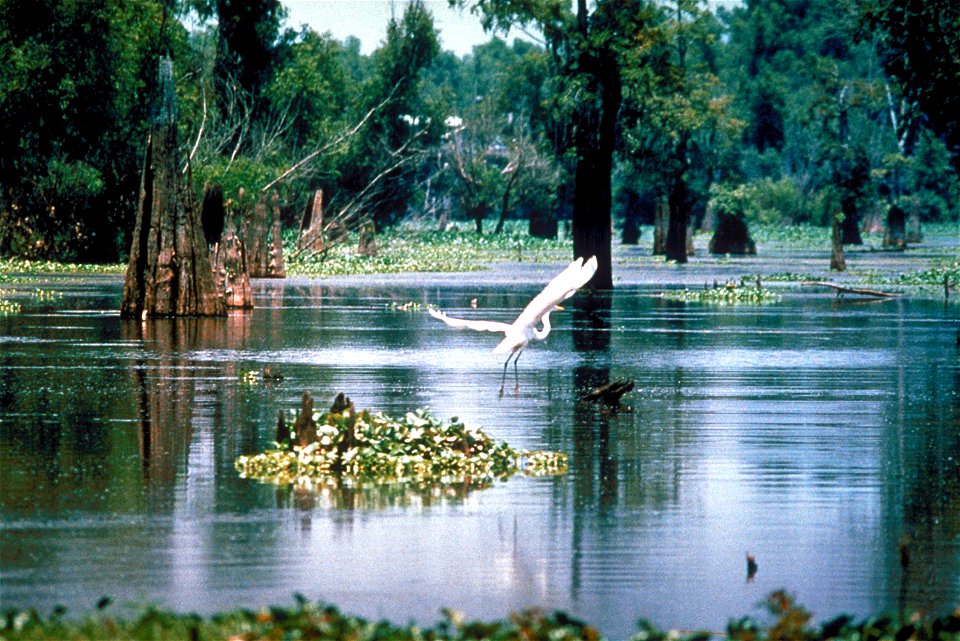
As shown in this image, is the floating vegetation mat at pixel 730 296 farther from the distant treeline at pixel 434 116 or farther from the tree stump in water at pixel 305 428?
the tree stump in water at pixel 305 428

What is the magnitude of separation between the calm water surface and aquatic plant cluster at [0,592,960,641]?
0.97 meters

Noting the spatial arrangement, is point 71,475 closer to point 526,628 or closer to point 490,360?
point 526,628

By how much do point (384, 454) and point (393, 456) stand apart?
0.26 feet

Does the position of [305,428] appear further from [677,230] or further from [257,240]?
[677,230]

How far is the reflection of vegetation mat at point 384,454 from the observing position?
14.9 m

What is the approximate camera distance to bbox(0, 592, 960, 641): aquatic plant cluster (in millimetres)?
8039

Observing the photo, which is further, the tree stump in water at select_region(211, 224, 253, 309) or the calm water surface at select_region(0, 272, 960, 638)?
the tree stump in water at select_region(211, 224, 253, 309)

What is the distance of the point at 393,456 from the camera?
15.1 meters

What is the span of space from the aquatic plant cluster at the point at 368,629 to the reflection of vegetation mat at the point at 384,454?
6221 mm

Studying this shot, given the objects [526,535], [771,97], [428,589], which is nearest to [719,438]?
[526,535]

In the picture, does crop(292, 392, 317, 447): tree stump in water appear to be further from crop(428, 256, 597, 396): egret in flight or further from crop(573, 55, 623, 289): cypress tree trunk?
crop(573, 55, 623, 289): cypress tree trunk

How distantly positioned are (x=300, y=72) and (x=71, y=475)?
60.7 metres

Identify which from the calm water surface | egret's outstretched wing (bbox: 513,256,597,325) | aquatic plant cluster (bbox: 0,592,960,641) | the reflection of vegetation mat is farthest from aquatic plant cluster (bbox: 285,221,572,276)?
aquatic plant cluster (bbox: 0,592,960,641)

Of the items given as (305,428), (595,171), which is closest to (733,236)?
(595,171)
